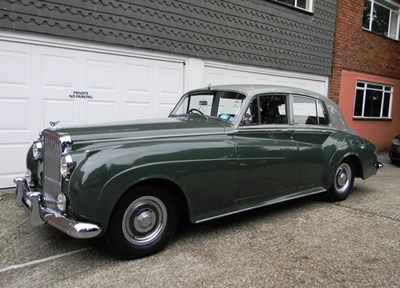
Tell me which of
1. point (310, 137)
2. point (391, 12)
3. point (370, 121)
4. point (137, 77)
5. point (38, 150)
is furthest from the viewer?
point (391, 12)

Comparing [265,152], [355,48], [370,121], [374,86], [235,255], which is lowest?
[235,255]

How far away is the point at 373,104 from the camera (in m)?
12.8

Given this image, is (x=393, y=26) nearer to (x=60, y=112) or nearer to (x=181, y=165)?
(x=60, y=112)

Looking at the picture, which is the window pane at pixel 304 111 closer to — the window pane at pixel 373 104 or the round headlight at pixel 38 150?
the round headlight at pixel 38 150

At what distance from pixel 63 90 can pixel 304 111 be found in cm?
388

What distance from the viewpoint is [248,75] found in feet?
29.4

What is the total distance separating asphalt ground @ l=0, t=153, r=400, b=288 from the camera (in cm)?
315

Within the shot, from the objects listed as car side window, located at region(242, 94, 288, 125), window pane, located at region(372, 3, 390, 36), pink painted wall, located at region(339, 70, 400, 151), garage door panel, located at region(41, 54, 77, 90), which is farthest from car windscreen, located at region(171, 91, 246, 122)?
window pane, located at region(372, 3, 390, 36)

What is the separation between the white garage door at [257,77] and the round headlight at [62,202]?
5.27m

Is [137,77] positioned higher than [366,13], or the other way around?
[366,13]

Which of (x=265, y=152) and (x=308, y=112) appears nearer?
(x=265, y=152)

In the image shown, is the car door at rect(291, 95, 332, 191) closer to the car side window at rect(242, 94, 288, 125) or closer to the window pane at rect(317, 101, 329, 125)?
the window pane at rect(317, 101, 329, 125)

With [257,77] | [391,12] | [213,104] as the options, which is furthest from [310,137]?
[391,12]

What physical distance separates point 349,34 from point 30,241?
10.9 metres
